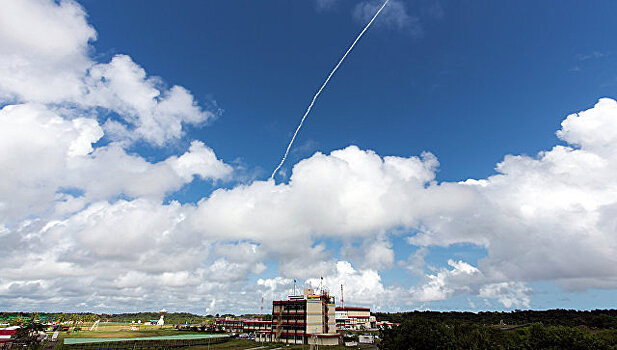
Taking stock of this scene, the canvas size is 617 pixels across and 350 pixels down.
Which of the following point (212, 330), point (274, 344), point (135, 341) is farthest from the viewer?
point (212, 330)

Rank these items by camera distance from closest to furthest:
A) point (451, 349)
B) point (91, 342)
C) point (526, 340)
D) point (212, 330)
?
point (451, 349)
point (526, 340)
point (91, 342)
point (212, 330)

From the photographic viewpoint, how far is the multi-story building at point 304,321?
134125mm

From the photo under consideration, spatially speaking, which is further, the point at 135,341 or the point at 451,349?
the point at 135,341

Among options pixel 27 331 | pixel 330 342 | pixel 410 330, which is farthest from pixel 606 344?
pixel 27 331

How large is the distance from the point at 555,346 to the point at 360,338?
296 ft

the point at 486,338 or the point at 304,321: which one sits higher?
the point at 486,338

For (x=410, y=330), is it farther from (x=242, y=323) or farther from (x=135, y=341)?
(x=242, y=323)

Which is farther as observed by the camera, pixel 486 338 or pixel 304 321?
pixel 304 321

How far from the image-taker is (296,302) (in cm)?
14062

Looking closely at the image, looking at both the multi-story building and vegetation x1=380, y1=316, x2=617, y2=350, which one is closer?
vegetation x1=380, y1=316, x2=617, y2=350

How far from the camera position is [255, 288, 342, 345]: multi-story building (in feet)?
440

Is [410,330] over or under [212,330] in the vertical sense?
over

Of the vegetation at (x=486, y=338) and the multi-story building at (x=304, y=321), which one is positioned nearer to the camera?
the vegetation at (x=486, y=338)

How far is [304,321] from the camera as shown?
136 meters
